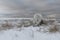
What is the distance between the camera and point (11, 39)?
8.20ft

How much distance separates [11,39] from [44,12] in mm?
539

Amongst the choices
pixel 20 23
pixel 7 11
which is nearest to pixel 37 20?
pixel 20 23

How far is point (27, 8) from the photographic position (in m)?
2.52

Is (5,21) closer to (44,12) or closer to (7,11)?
(7,11)

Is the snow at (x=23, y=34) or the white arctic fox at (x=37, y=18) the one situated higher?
the white arctic fox at (x=37, y=18)

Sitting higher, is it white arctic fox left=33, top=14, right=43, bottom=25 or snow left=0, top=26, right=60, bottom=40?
white arctic fox left=33, top=14, right=43, bottom=25

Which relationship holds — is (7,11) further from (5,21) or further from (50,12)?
(50,12)

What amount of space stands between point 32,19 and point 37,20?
0.22ft

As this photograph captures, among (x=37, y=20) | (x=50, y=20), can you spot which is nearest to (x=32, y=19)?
(x=37, y=20)

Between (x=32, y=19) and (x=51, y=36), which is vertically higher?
(x=32, y=19)

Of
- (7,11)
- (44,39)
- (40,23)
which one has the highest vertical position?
(7,11)

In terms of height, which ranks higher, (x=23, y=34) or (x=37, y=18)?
(x=37, y=18)

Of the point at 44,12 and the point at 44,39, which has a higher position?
the point at 44,12

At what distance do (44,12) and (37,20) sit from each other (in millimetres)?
136
